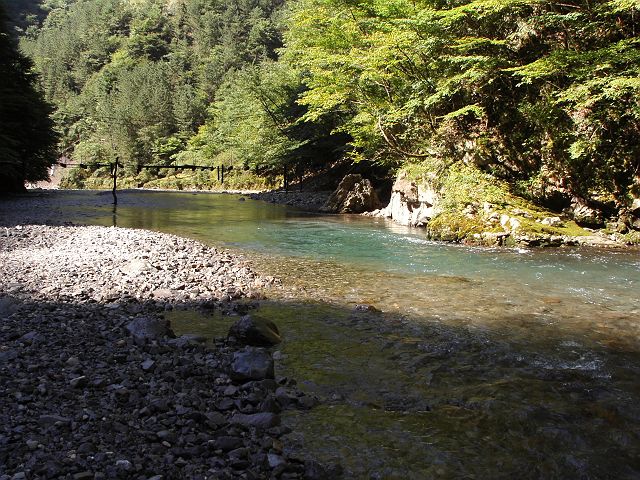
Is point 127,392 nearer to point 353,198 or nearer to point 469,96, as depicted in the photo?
point 469,96

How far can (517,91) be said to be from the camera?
16.5 metres

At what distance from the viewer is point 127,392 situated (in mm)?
4102

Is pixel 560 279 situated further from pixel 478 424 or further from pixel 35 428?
pixel 35 428

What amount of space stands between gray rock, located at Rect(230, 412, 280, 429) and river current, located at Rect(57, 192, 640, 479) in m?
0.22

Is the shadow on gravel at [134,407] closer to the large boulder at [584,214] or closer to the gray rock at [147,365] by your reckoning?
the gray rock at [147,365]

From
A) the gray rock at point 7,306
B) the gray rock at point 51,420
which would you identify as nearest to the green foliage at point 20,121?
the gray rock at point 7,306

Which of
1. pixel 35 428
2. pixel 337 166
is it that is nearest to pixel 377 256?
pixel 35 428

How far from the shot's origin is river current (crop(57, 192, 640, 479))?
375 centimetres

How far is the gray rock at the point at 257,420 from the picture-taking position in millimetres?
3877

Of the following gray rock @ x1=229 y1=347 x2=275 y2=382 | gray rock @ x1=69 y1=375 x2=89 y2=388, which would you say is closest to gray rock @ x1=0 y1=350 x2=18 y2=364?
gray rock @ x1=69 y1=375 x2=89 y2=388

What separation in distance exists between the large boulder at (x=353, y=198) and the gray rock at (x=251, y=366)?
65.6 ft

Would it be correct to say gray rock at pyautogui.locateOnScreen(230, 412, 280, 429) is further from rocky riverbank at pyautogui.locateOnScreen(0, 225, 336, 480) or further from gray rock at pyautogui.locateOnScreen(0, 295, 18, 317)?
gray rock at pyautogui.locateOnScreen(0, 295, 18, 317)

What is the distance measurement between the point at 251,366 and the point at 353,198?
2047cm

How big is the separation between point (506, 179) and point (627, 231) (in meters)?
4.03
